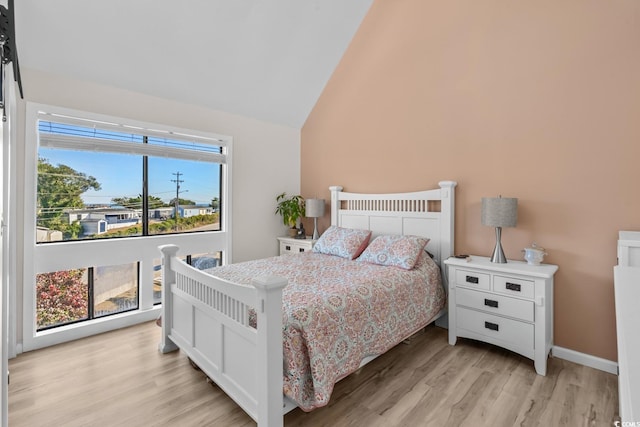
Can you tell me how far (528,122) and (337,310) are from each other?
2266 mm

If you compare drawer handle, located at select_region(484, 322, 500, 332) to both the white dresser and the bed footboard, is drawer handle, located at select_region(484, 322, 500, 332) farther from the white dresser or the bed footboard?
the bed footboard

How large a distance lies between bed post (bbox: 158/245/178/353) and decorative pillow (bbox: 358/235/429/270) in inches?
67.0

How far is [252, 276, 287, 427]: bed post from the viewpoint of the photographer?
1.58 m

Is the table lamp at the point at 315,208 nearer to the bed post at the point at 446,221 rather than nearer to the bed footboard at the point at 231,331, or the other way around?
the bed post at the point at 446,221

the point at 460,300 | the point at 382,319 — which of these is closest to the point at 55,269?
the point at 382,319

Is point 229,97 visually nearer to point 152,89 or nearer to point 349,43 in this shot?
point 152,89

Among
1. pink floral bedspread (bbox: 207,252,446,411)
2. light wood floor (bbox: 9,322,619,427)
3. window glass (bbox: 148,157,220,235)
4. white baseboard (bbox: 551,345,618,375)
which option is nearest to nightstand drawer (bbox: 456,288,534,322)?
pink floral bedspread (bbox: 207,252,446,411)

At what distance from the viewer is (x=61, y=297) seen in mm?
2992

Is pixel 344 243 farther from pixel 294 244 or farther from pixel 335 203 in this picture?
pixel 294 244

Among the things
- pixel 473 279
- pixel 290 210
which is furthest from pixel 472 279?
pixel 290 210

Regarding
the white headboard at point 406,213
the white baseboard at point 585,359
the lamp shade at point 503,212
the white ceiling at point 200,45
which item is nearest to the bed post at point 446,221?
the white headboard at point 406,213

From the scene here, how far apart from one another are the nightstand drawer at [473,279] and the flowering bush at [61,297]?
3.46 metres

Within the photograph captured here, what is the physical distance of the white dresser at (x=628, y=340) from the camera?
1.77 ft

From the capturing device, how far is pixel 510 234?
2.85m
